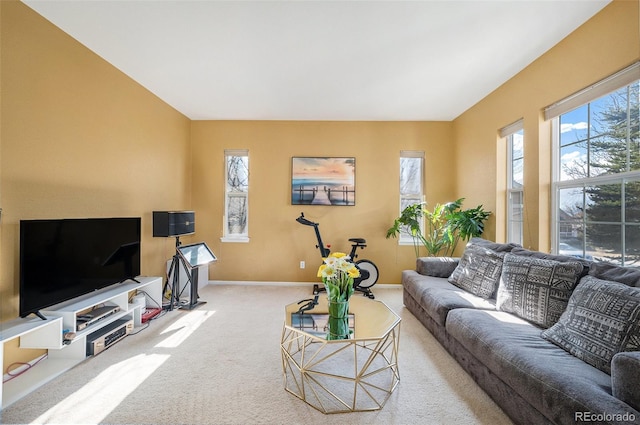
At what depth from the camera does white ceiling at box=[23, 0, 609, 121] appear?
197 cm

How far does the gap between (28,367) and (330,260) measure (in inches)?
94.8

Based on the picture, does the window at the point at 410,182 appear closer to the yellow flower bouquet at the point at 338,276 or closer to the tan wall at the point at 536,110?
the tan wall at the point at 536,110

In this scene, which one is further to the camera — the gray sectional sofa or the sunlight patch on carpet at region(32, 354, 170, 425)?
the sunlight patch on carpet at region(32, 354, 170, 425)

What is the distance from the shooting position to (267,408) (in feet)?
5.36

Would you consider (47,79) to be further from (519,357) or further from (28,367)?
(519,357)

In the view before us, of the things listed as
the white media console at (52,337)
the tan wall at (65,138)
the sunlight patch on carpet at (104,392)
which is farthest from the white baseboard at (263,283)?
the sunlight patch on carpet at (104,392)

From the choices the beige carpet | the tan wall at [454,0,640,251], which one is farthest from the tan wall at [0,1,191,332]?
the tan wall at [454,0,640,251]

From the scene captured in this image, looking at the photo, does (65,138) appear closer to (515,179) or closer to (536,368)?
(536,368)

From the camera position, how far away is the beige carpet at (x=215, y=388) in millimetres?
1566

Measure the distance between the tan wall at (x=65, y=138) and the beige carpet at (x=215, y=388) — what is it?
78 centimetres

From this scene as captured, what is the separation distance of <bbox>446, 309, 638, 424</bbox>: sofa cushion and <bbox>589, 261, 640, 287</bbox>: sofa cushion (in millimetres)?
538

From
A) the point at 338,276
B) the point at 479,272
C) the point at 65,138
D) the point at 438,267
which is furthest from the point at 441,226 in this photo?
the point at 65,138

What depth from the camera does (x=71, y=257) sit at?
2139 millimetres

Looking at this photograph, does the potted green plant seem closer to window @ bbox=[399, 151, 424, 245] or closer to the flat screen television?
window @ bbox=[399, 151, 424, 245]
